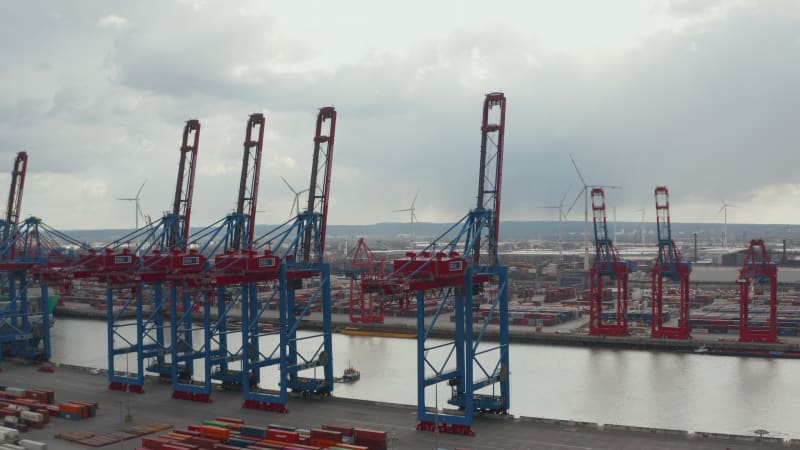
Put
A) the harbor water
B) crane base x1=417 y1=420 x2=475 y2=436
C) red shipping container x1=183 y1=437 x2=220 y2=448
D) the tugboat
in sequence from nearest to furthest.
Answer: red shipping container x1=183 y1=437 x2=220 y2=448, crane base x1=417 y1=420 x2=475 y2=436, the harbor water, the tugboat

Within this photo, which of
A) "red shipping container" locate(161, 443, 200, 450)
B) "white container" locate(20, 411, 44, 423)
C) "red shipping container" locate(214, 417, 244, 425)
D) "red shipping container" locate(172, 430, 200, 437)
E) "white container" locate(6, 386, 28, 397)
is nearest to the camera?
"red shipping container" locate(161, 443, 200, 450)

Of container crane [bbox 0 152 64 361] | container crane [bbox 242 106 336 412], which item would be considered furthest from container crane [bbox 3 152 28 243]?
container crane [bbox 242 106 336 412]

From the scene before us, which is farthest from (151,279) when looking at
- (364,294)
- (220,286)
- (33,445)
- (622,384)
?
(364,294)

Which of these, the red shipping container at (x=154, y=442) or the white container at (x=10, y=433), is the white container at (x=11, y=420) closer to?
the white container at (x=10, y=433)

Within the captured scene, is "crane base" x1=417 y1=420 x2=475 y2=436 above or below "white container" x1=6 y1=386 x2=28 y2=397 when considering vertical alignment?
above

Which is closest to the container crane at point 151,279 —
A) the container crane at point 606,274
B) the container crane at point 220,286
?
the container crane at point 220,286

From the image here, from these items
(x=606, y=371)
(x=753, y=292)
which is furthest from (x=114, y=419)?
(x=753, y=292)

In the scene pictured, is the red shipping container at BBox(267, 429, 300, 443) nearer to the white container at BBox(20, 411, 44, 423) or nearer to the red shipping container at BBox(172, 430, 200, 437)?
the red shipping container at BBox(172, 430, 200, 437)
